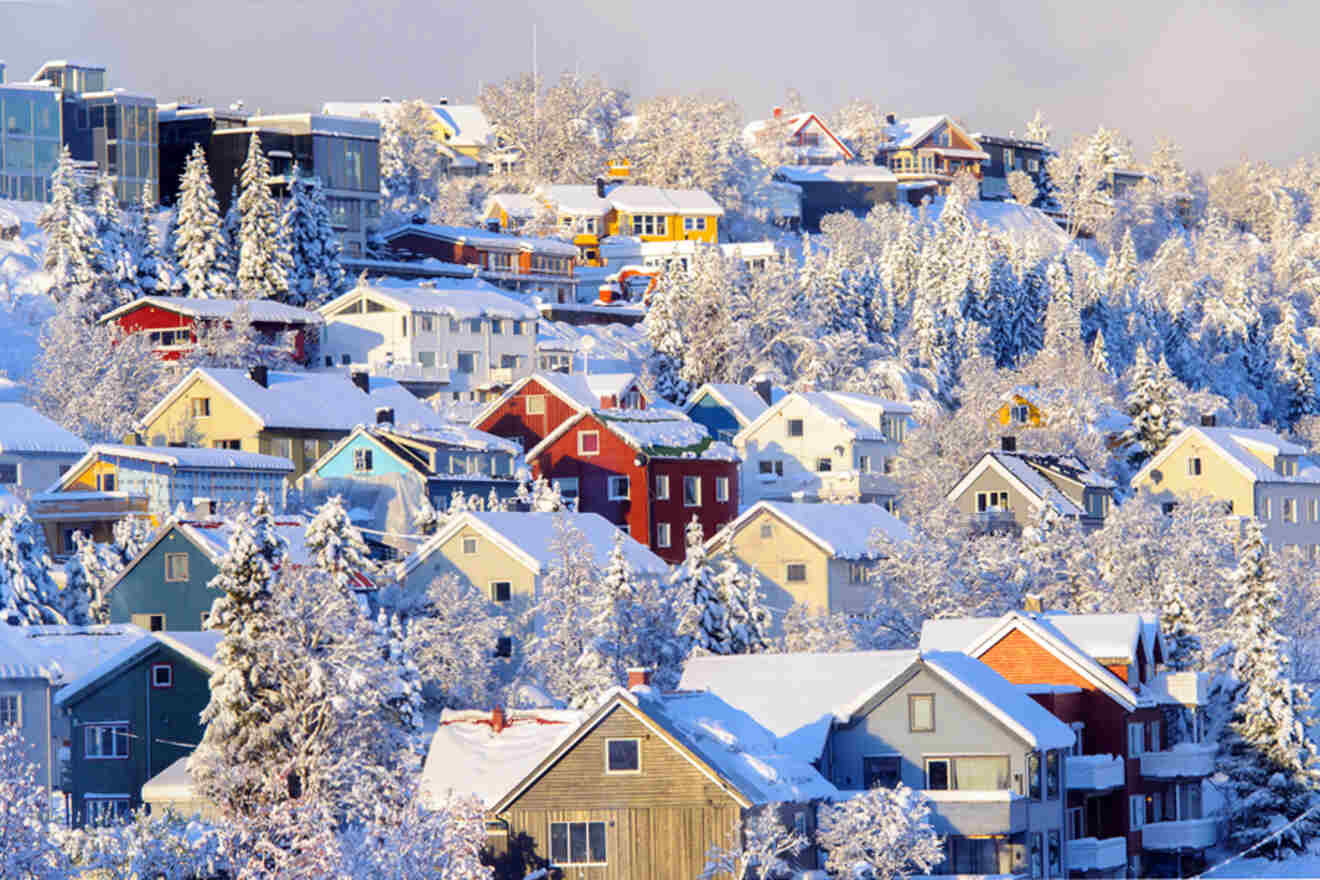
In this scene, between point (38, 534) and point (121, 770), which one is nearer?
point (121, 770)

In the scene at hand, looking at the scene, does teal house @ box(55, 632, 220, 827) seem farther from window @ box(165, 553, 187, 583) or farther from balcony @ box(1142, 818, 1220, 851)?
balcony @ box(1142, 818, 1220, 851)

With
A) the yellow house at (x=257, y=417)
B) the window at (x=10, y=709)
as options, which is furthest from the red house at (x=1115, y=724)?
the yellow house at (x=257, y=417)

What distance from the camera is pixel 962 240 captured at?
13038 centimetres

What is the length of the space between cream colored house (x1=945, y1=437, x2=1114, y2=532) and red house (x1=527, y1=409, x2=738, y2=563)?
891cm

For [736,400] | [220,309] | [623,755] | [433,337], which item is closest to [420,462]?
[220,309]

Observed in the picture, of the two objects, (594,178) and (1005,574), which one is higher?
(594,178)

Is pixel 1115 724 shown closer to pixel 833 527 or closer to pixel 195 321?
pixel 833 527

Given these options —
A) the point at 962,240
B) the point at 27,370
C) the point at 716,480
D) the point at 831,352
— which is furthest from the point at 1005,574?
the point at 962,240

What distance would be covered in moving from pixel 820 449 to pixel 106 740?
147 ft

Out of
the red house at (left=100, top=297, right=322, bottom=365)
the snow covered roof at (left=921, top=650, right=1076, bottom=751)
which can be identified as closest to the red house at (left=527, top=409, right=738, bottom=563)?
the red house at (left=100, top=297, right=322, bottom=365)

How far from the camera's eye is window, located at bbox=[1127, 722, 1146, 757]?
61.5 meters

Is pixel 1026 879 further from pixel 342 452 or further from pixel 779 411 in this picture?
pixel 779 411

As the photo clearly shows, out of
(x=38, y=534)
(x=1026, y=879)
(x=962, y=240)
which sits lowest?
A: (x=1026, y=879)

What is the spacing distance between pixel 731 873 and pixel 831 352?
66.2 m
